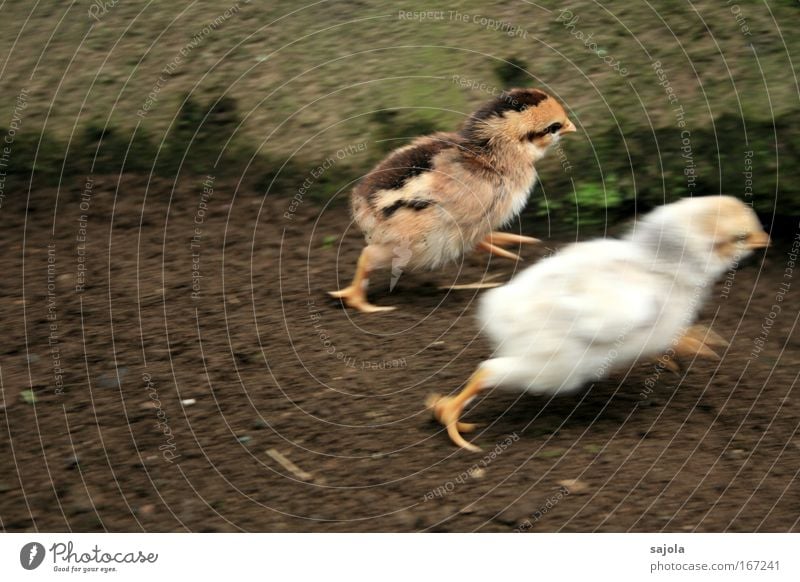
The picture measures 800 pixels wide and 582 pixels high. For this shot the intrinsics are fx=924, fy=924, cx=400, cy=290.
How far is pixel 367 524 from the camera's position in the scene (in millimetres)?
2312

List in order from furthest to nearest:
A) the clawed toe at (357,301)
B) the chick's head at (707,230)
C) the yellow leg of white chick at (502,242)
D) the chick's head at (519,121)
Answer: the yellow leg of white chick at (502,242) < the chick's head at (519,121) < the clawed toe at (357,301) < the chick's head at (707,230)

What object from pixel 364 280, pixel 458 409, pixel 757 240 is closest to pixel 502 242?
pixel 364 280

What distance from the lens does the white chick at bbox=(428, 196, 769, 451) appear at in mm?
2477

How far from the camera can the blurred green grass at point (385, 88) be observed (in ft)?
11.9

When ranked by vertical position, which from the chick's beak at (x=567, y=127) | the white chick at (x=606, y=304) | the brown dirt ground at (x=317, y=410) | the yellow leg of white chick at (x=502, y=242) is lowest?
the brown dirt ground at (x=317, y=410)

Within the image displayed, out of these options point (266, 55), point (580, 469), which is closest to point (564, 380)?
point (580, 469)

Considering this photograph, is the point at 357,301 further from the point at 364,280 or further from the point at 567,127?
the point at 567,127

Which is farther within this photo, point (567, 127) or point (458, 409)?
point (567, 127)

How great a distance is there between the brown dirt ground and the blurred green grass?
1.09 feet

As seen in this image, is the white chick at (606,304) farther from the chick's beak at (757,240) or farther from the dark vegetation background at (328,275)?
the dark vegetation background at (328,275)

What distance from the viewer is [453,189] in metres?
3.22

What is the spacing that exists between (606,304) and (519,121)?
1041mm

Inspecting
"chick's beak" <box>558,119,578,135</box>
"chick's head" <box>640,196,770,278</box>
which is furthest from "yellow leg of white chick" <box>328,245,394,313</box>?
"chick's head" <box>640,196,770,278</box>

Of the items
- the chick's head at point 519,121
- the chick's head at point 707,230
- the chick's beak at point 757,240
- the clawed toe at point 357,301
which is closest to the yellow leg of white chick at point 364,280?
the clawed toe at point 357,301
